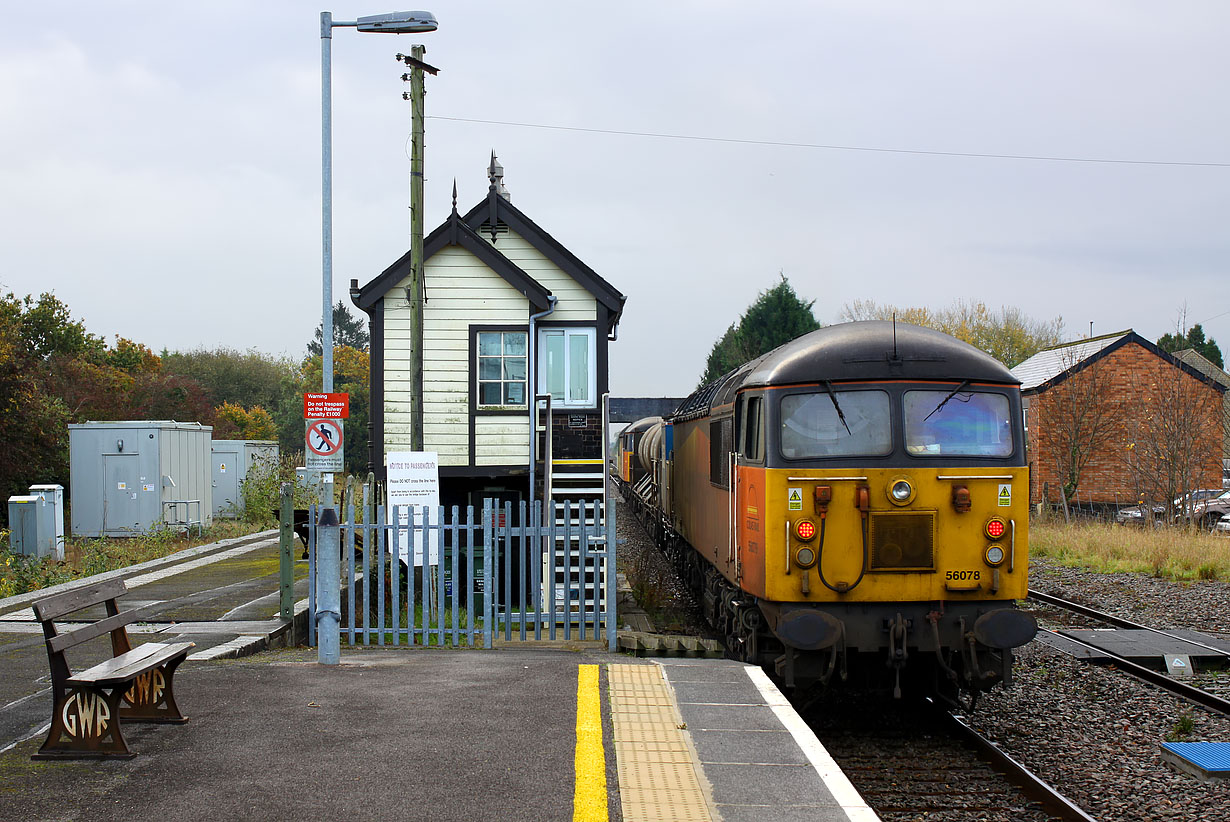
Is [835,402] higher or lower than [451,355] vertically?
lower

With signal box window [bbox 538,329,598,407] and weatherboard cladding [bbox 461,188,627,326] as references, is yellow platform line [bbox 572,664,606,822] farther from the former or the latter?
weatherboard cladding [bbox 461,188,627,326]

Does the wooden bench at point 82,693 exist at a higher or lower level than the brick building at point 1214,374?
lower

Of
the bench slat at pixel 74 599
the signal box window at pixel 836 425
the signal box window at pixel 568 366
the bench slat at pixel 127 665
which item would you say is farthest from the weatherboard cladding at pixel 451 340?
the bench slat at pixel 74 599

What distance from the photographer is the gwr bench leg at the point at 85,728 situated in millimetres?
5766

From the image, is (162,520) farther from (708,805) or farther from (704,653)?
(708,805)

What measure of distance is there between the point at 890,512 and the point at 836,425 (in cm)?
83

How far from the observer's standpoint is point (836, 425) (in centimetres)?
872

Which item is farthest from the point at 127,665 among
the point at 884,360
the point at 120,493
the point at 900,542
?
the point at 120,493

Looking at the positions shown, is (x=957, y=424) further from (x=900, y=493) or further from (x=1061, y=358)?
(x=1061, y=358)

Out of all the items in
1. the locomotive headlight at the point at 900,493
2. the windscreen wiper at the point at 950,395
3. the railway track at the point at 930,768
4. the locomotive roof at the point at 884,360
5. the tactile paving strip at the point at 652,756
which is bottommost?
Answer: the railway track at the point at 930,768

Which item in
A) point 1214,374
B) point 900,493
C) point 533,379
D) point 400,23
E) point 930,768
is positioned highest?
point 400,23

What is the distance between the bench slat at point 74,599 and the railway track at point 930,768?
5.00 meters

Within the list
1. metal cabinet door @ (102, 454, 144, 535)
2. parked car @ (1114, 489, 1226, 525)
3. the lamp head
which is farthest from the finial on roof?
parked car @ (1114, 489, 1226, 525)

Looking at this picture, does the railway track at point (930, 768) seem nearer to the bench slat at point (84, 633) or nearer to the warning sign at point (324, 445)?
the bench slat at point (84, 633)
